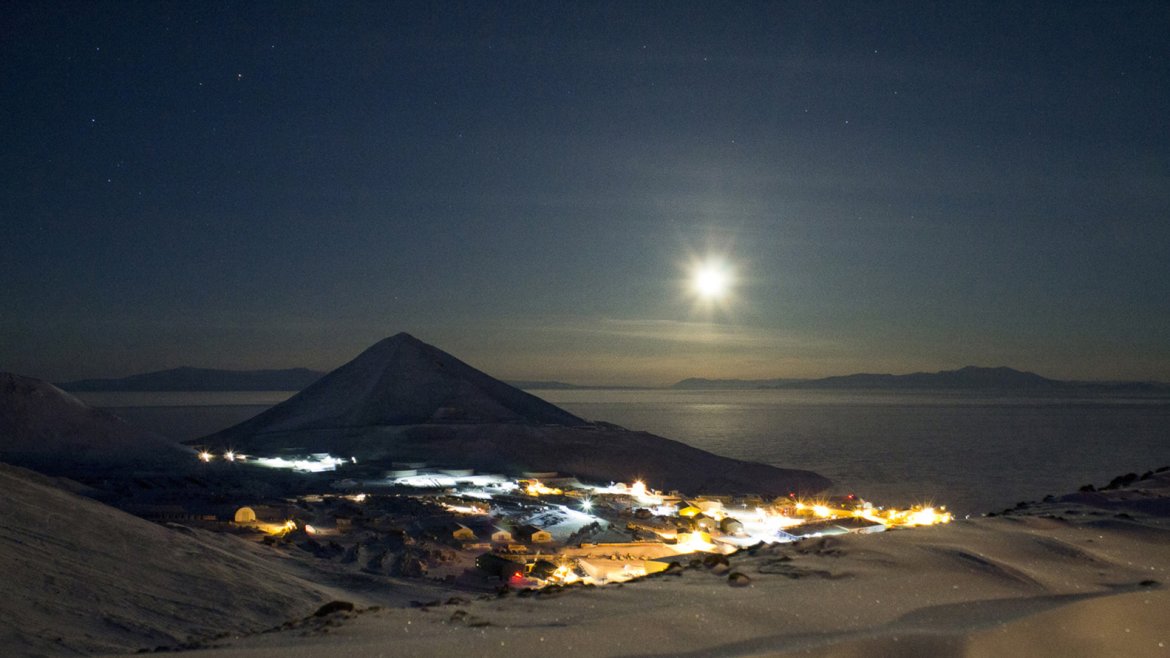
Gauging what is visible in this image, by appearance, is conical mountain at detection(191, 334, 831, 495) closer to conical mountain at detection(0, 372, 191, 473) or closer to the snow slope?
conical mountain at detection(0, 372, 191, 473)

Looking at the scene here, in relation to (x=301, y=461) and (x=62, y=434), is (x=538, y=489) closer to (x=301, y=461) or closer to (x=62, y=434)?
(x=301, y=461)

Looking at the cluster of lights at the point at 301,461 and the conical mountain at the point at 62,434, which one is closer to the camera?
the conical mountain at the point at 62,434

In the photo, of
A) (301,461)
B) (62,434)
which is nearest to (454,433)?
(301,461)

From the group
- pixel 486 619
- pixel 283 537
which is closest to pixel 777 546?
pixel 486 619

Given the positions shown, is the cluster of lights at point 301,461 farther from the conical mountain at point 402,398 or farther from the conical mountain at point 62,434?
the conical mountain at point 402,398

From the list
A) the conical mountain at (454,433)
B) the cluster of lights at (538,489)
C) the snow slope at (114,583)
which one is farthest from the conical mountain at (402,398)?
the snow slope at (114,583)

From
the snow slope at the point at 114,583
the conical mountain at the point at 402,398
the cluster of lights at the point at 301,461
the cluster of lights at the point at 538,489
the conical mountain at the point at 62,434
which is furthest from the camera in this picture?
the conical mountain at the point at 402,398

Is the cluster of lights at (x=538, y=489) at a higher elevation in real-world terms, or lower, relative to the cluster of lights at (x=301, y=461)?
higher
